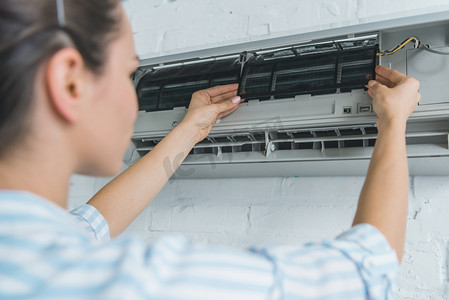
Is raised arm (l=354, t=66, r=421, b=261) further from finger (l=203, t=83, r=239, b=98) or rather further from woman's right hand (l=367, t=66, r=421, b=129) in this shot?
finger (l=203, t=83, r=239, b=98)

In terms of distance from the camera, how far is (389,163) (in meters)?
0.63

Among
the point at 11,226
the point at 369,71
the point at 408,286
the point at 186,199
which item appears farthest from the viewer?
the point at 186,199

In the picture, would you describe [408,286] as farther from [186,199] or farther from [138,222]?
[138,222]

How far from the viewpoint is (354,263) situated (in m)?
0.47

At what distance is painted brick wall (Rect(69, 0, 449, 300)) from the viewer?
972mm

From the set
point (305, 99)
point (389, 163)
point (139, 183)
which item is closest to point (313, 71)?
point (305, 99)

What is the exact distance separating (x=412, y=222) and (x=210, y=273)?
2.62 feet

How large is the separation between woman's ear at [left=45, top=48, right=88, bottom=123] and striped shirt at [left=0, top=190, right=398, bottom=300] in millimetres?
108

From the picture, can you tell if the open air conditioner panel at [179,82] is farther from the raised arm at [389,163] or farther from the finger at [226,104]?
the raised arm at [389,163]

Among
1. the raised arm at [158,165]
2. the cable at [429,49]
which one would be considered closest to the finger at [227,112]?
the raised arm at [158,165]

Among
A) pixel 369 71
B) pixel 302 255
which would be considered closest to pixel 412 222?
pixel 369 71

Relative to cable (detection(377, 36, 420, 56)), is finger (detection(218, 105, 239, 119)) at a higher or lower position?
lower

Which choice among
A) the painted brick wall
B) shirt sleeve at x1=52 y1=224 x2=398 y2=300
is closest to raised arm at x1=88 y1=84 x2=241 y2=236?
the painted brick wall

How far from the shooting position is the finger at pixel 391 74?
811mm
